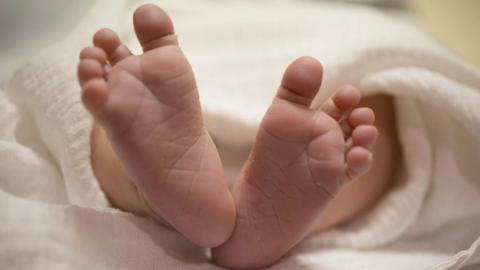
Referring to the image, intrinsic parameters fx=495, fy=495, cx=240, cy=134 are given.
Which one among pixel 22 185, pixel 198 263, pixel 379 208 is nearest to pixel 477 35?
pixel 379 208

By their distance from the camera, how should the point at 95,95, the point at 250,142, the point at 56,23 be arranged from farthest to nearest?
the point at 56,23, the point at 250,142, the point at 95,95

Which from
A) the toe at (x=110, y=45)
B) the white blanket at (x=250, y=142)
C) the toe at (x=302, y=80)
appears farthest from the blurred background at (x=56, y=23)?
the toe at (x=302, y=80)

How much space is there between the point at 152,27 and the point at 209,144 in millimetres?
136

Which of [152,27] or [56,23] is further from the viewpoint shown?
[56,23]

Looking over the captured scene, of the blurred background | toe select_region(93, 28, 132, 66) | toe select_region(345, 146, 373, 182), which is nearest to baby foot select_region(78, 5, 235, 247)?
toe select_region(93, 28, 132, 66)

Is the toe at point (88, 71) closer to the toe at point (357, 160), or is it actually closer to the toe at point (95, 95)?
the toe at point (95, 95)

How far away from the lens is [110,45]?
0.49 meters

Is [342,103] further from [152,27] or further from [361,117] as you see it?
[152,27]

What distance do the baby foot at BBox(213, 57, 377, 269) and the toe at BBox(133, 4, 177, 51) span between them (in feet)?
0.43

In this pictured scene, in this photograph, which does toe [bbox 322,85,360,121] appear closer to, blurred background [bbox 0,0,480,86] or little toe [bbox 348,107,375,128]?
little toe [bbox 348,107,375,128]

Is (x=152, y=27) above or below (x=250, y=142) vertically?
above

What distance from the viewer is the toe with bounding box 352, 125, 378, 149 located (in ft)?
1.65

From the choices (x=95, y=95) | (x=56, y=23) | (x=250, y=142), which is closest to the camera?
(x=95, y=95)

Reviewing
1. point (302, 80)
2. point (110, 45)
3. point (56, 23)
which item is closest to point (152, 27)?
point (110, 45)
